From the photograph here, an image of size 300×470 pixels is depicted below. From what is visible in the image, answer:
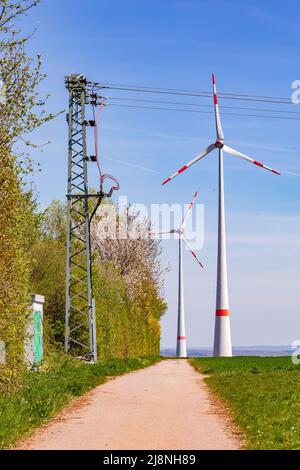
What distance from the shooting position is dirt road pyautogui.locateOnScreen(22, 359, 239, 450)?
501 inches

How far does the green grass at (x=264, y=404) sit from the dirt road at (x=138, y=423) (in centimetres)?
49

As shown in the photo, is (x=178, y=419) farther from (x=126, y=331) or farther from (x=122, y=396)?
(x=126, y=331)

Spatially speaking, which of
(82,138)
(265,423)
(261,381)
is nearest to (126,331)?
(82,138)

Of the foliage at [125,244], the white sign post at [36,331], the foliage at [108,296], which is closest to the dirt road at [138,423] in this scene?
the white sign post at [36,331]

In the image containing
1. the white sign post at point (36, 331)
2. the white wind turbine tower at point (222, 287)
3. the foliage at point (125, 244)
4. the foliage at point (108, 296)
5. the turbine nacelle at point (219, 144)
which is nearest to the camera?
the white sign post at point (36, 331)

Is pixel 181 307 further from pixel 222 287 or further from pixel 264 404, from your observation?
pixel 264 404

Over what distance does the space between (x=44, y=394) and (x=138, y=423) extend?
3.98 meters

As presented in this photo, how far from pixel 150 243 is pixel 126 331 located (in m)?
23.2

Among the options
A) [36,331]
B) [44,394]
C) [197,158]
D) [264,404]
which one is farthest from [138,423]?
[197,158]

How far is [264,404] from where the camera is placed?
18.0m

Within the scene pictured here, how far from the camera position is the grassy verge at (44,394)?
13797 mm

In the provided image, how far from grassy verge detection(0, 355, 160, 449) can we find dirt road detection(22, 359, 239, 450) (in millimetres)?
301

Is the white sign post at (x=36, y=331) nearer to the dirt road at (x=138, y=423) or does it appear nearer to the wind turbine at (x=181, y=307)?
the dirt road at (x=138, y=423)
